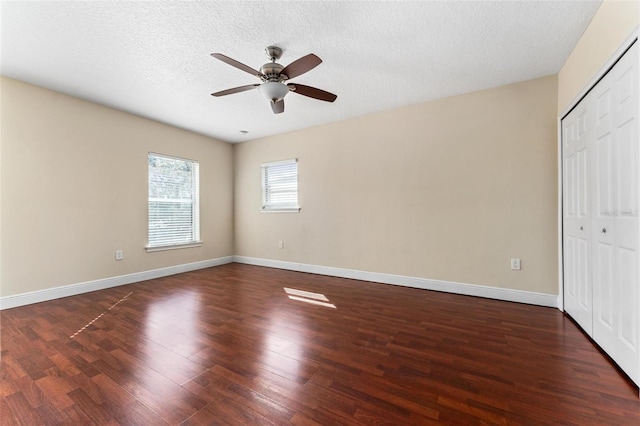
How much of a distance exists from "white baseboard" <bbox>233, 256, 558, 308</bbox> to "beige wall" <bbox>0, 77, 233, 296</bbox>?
2.34 metres

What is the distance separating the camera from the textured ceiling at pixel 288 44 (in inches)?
76.2

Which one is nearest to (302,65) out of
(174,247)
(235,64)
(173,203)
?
(235,64)

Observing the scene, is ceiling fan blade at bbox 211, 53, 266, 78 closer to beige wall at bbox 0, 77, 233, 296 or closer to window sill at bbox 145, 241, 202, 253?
beige wall at bbox 0, 77, 233, 296

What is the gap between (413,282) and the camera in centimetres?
363

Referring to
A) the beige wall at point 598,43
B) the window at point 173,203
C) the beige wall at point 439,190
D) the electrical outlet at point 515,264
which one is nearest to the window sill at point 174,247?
the window at point 173,203

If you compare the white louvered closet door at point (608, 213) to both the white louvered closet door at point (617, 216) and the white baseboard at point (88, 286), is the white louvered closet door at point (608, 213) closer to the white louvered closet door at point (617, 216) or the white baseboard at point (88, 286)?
the white louvered closet door at point (617, 216)

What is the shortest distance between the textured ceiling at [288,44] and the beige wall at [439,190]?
44 cm

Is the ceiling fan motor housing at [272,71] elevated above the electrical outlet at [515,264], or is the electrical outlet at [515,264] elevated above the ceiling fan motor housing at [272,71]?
the ceiling fan motor housing at [272,71]

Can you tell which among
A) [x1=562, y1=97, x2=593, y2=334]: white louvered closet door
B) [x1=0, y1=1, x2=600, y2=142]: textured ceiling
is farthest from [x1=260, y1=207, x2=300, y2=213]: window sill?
[x1=562, y1=97, x2=593, y2=334]: white louvered closet door

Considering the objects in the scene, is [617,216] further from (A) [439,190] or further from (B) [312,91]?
(B) [312,91]

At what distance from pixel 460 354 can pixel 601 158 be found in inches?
71.8

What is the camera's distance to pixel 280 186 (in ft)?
16.6

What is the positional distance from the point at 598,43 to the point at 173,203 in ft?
18.0

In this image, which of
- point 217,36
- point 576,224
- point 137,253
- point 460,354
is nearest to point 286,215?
point 137,253
